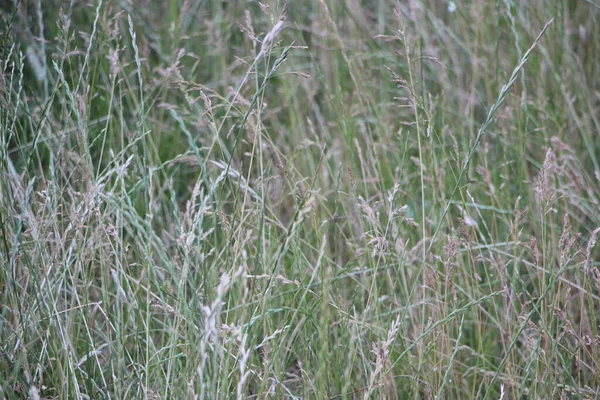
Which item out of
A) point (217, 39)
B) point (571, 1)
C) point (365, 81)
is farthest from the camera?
point (571, 1)

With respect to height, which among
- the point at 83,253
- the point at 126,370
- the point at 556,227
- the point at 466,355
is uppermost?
the point at 83,253

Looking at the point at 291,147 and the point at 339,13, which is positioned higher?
the point at 339,13

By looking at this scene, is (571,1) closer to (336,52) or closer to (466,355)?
(336,52)

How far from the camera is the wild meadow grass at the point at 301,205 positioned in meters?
1.42

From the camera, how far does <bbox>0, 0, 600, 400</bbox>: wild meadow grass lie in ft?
Result: 4.65

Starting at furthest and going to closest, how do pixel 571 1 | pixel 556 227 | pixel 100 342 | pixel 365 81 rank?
pixel 571 1 < pixel 365 81 < pixel 556 227 < pixel 100 342

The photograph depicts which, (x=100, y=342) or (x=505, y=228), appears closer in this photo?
(x=100, y=342)

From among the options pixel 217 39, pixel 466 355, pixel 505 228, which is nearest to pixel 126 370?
pixel 466 355

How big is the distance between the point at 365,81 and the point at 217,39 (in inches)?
26.0

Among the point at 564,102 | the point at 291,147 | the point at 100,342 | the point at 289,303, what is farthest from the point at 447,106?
the point at 100,342

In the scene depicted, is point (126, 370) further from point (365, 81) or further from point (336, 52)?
point (336, 52)

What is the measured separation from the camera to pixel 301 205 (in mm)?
1271

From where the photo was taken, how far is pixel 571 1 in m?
2.96

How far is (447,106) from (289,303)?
130 centimetres
